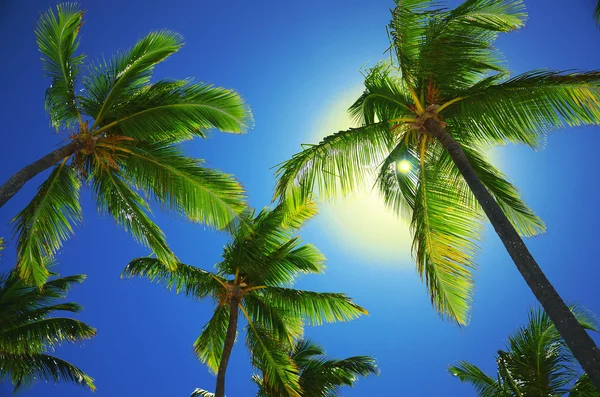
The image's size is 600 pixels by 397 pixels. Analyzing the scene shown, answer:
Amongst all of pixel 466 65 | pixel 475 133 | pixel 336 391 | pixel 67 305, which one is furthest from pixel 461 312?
pixel 67 305

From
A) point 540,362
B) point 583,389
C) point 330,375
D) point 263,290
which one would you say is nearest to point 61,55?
point 263,290

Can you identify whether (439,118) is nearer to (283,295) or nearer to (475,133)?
(475,133)

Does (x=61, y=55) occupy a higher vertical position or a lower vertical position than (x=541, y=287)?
higher

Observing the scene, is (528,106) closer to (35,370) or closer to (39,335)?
(39,335)

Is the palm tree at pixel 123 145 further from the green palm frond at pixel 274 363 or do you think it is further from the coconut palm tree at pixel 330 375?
the coconut palm tree at pixel 330 375

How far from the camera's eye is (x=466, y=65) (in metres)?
9.59

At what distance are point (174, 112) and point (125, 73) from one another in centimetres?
138

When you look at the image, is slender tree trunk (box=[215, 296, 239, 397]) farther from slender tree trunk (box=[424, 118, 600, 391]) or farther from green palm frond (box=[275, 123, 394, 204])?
slender tree trunk (box=[424, 118, 600, 391])

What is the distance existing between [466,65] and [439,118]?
1196 mm

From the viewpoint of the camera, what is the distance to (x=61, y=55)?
1073 cm

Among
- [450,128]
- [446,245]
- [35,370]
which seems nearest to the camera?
[446,245]

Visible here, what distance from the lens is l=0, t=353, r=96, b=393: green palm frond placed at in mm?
16234

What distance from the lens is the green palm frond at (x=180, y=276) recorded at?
13.9m

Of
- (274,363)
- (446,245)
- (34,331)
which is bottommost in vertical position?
(274,363)
